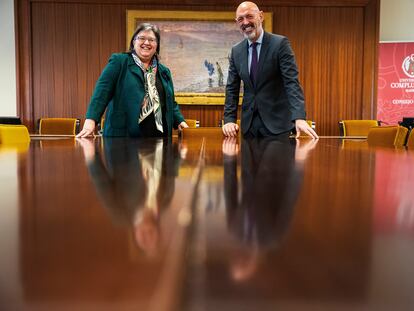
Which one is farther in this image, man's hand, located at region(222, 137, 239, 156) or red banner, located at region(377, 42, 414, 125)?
red banner, located at region(377, 42, 414, 125)

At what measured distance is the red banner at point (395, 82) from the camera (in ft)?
17.0

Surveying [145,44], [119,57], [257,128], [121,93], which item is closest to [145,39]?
[145,44]

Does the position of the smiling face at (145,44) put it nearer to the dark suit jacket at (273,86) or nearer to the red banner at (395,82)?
the dark suit jacket at (273,86)

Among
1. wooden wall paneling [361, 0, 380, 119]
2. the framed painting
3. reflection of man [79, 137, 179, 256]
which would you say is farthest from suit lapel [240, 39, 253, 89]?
wooden wall paneling [361, 0, 380, 119]

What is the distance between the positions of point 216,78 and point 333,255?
4889 mm

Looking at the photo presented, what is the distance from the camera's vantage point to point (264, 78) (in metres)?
1.97

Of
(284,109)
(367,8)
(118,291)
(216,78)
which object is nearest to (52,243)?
(118,291)

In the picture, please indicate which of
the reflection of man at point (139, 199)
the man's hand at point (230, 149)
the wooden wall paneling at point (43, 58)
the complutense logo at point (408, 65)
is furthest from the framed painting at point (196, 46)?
the reflection of man at point (139, 199)

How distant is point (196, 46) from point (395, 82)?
2725 millimetres

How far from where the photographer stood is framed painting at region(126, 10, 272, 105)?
4.78 metres

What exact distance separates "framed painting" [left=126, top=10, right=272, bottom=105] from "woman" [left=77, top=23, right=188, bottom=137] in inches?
112

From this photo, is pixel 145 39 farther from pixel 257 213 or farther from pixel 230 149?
pixel 257 213

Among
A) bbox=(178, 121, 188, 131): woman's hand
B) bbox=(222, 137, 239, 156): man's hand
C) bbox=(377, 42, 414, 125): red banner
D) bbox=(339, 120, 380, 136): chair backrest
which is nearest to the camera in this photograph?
bbox=(222, 137, 239, 156): man's hand

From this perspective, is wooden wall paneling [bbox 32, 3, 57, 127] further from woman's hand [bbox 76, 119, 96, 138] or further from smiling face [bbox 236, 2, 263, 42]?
smiling face [bbox 236, 2, 263, 42]
